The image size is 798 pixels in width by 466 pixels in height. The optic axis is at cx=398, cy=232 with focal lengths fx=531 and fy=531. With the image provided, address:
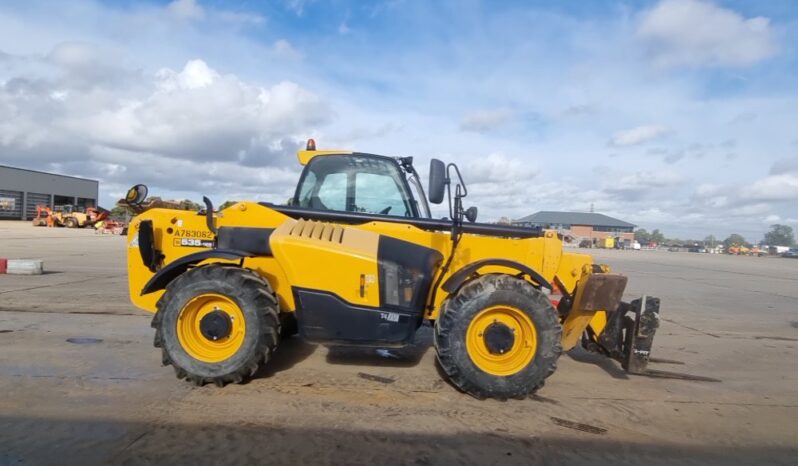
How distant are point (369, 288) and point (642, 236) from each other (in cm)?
14047

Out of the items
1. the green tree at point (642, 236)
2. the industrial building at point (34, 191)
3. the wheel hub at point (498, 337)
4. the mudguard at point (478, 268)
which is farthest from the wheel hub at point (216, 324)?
the green tree at point (642, 236)

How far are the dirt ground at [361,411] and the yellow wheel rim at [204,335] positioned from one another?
31cm

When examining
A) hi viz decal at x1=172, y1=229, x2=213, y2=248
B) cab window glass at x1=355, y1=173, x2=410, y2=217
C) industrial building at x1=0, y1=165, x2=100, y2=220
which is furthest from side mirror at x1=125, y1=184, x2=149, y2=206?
industrial building at x1=0, y1=165, x2=100, y2=220

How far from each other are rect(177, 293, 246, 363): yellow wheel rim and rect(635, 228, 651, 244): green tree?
132651mm

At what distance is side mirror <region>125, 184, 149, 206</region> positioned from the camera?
5.23 m

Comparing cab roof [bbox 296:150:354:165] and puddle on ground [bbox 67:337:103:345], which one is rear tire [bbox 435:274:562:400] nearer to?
cab roof [bbox 296:150:354:165]

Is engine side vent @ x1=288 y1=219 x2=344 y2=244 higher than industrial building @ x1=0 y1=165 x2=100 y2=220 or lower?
lower

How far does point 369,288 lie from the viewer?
4605 mm

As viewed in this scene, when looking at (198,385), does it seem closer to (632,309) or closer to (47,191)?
(632,309)

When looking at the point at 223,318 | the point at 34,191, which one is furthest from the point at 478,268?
the point at 34,191

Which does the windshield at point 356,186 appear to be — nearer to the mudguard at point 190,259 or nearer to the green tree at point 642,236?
the mudguard at point 190,259

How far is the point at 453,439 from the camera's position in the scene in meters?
3.69

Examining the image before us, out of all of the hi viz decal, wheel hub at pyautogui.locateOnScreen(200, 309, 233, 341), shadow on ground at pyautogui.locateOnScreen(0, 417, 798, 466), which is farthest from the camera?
the hi viz decal

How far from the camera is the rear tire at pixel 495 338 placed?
4.50m
